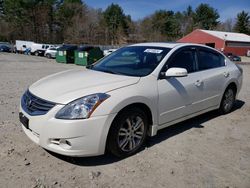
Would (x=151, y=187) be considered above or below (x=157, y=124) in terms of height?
below

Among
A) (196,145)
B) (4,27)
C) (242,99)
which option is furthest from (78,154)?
(4,27)

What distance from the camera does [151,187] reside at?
3039mm

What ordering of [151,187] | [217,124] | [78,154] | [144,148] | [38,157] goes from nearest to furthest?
1. [151,187]
2. [78,154]
3. [38,157]
4. [144,148]
5. [217,124]

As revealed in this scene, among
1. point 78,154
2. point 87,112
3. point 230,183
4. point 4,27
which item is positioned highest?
point 4,27

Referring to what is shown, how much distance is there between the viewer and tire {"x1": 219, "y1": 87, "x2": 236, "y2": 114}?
5.67 m

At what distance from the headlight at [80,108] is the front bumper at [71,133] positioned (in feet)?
0.17

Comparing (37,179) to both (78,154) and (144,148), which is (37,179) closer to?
(78,154)

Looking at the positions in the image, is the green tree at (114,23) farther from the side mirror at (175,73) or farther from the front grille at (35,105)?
the front grille at (35,105)

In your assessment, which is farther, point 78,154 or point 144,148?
point 144,148

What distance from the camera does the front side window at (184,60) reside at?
4.36 metres

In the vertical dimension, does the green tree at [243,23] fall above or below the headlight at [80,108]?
above

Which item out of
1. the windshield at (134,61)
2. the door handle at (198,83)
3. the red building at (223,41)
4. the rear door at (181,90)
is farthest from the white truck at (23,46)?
the door handle at (198,83)

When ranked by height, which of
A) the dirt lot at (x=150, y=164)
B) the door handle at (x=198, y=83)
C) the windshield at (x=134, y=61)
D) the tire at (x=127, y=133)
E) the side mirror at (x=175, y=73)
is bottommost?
the dirt lot at (x=150, y=164)

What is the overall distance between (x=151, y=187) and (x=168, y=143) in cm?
128
